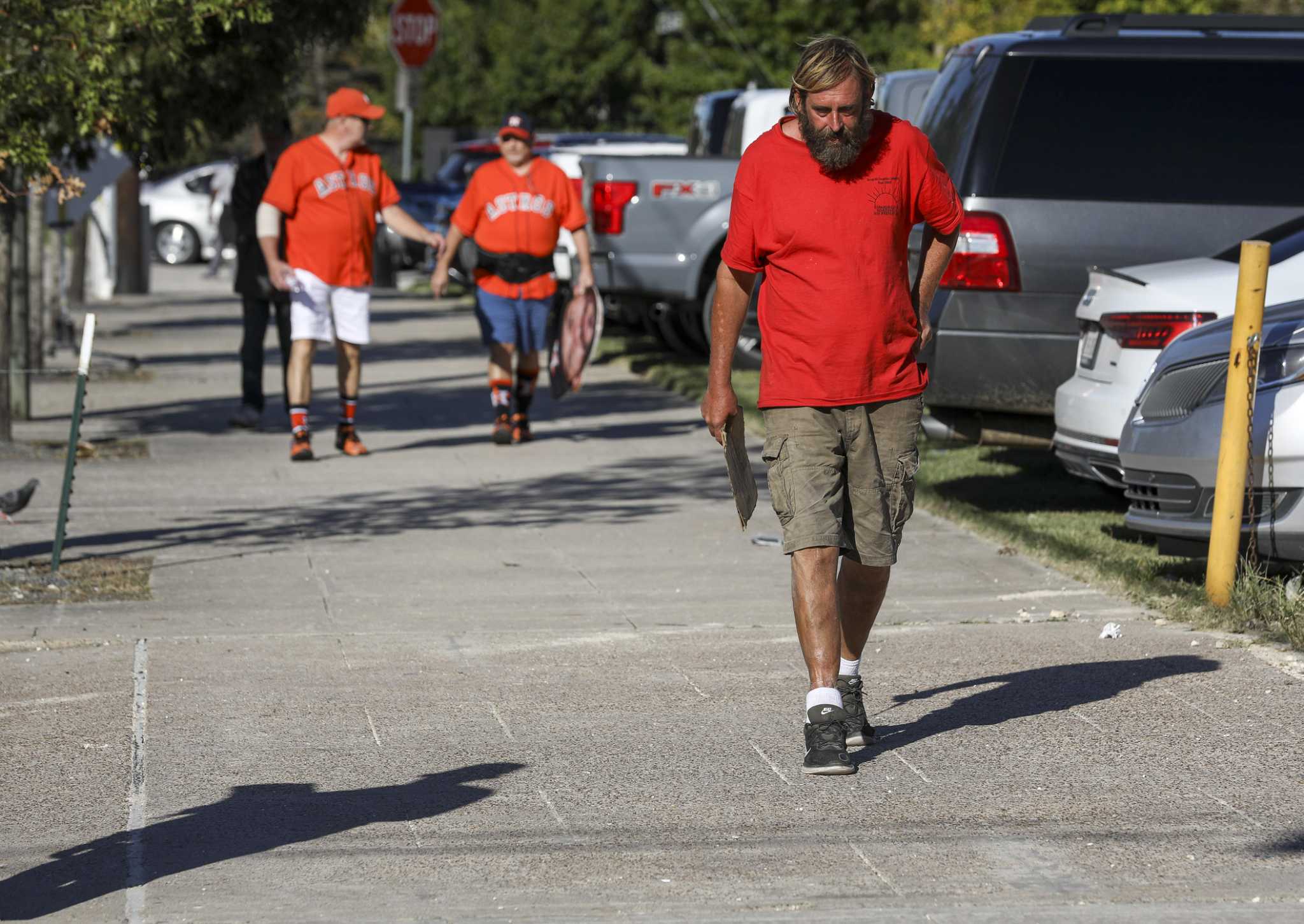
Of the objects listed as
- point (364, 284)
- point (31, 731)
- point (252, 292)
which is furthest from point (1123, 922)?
point (252, 292)

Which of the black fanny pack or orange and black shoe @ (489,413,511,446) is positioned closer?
the black fanny pack

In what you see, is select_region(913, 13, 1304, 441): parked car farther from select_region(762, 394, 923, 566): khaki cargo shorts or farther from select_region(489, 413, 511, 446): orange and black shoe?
select_region(489, 413, 511, 446): orange and black shoe

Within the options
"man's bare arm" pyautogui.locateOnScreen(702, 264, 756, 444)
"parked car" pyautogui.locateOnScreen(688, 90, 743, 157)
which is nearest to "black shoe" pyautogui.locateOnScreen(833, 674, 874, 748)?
"man's bare arm" pyautogui.locateOnScreen(702, 264, 756, 444)

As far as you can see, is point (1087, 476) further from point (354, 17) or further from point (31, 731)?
point (354, 17)

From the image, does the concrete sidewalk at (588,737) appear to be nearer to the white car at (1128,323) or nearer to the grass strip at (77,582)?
the grass strip at (77,582)

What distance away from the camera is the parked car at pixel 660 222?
15.2 meters

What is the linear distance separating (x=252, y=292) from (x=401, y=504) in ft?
11.4

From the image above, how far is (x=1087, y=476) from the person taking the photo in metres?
8.32

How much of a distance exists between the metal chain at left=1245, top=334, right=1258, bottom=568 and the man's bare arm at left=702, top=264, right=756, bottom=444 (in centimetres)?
220

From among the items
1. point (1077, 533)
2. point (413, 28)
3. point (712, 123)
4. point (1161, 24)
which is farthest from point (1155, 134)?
point (413, 28)

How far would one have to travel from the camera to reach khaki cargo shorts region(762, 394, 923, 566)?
5.31 metres

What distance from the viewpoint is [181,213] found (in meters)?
35.7

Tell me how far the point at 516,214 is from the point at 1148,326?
4.98m

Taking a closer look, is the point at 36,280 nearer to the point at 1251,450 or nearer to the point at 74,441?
the point at 74,441
